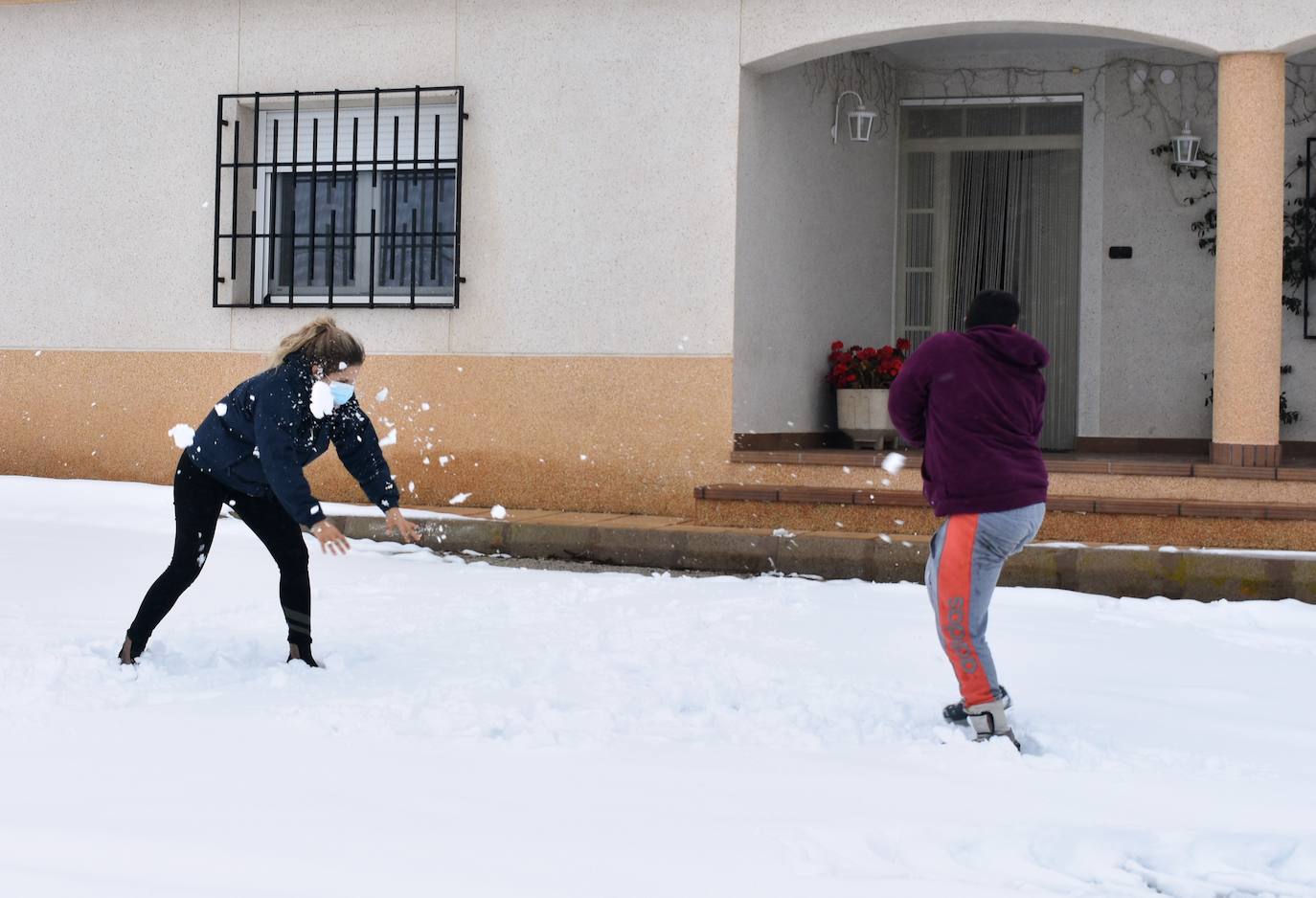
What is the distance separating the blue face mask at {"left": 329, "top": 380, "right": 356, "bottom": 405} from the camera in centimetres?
535

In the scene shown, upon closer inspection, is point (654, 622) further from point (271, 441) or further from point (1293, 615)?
point (1293, 615)

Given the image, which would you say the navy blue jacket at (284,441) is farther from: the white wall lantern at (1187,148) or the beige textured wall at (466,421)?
the white wall lantern at (1187,148)

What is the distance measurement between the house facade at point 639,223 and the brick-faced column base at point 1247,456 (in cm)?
3

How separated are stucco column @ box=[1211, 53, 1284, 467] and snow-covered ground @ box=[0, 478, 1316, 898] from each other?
172 cm

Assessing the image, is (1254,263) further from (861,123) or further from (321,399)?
(321,399)

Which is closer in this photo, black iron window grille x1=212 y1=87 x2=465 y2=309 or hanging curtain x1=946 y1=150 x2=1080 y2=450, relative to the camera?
black iron window grille x1=212 y1=87 x2=465 y2=309

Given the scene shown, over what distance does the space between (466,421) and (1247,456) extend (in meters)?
4.82

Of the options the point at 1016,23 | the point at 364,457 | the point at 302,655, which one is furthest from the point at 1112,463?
the point at 302,655

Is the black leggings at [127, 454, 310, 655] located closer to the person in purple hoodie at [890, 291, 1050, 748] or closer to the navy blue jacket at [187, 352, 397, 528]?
the navy blue jacket at [187, 352, 397, 528]

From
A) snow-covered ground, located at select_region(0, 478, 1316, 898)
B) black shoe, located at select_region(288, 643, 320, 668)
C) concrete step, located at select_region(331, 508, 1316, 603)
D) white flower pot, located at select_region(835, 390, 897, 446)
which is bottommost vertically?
snow-covered ground, located at select_region(0, 478, 1316, 898)

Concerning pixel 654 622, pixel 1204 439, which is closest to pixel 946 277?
pixel 1204 439

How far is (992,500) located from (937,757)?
778 millimetres

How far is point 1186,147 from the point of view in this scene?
36.9 feet

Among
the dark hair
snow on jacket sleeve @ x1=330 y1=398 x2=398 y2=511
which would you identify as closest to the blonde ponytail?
snow on jacket sleeve @ x1=330 y1=398 x2=398 y2=511
